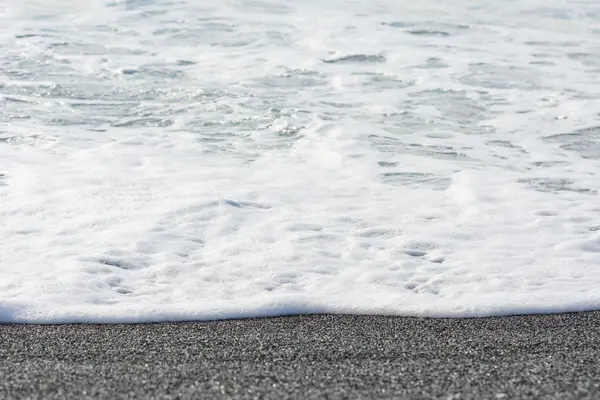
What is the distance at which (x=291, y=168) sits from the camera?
18.3ft

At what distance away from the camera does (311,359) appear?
9.42ft

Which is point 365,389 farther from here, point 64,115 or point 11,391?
point 64,115

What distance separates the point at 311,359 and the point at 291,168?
2.82 meters

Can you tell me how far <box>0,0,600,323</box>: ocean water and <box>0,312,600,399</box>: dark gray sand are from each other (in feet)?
0.51

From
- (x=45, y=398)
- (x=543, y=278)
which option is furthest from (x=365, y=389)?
(x=543, y=278)

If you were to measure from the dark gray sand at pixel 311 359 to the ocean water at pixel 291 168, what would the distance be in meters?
0.15

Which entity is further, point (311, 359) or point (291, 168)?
point (291, 168)

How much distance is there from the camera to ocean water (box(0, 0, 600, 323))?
3.65 metres

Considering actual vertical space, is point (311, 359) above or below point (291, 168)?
above

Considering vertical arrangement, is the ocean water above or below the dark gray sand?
below

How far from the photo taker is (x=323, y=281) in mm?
3730

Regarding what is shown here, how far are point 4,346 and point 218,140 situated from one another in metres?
3.52

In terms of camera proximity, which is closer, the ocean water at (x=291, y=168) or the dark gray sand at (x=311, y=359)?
the dark gray sand at (x=311, y=359)

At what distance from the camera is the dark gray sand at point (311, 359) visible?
255cm
